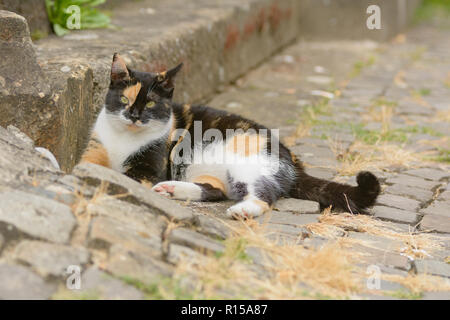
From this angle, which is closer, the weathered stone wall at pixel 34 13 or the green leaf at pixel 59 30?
the weathered stone wall at pixel 34 13

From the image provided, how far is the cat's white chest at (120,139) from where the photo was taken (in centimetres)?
370

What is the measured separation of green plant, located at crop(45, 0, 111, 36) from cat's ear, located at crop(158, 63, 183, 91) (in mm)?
1672

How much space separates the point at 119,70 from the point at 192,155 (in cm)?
70

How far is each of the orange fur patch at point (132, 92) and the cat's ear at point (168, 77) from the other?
140mm

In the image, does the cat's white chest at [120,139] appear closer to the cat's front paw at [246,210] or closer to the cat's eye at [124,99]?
the cat's eye at [124,99]

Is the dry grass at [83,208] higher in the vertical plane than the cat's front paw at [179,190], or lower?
higher

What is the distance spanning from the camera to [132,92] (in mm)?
3641

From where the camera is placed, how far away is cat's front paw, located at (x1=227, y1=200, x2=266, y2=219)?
10.9ft
